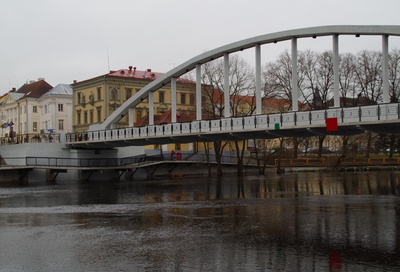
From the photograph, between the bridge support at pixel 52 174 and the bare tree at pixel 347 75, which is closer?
the bridge support at pixel 52 174

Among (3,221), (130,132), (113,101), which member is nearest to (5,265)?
(3,221)

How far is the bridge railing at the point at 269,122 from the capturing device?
32.2m

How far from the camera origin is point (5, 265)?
12078mm

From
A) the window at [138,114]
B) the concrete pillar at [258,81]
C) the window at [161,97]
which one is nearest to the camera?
the concrete pillar at [258,81]

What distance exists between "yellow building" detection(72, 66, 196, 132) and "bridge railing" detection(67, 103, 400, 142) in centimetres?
1974

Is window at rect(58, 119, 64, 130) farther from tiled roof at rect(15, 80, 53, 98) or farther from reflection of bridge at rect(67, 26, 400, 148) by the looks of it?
reflection of bridge at rect(67, 26, 400, 148)

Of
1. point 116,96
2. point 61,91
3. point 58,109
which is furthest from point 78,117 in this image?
point 61,91

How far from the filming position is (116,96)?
75625mm

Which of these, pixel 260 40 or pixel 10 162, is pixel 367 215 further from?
pixel 10 162

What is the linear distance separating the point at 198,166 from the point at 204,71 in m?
14.0

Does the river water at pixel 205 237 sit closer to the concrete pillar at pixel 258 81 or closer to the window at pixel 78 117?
the concrete pillar at pixel 258 81

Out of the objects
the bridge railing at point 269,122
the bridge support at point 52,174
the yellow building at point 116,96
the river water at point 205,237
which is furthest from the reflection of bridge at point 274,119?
the yellow building at point 116,96

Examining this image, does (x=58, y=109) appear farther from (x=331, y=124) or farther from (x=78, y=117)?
(x=331, y=124)

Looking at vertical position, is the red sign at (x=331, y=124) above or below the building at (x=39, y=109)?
below
